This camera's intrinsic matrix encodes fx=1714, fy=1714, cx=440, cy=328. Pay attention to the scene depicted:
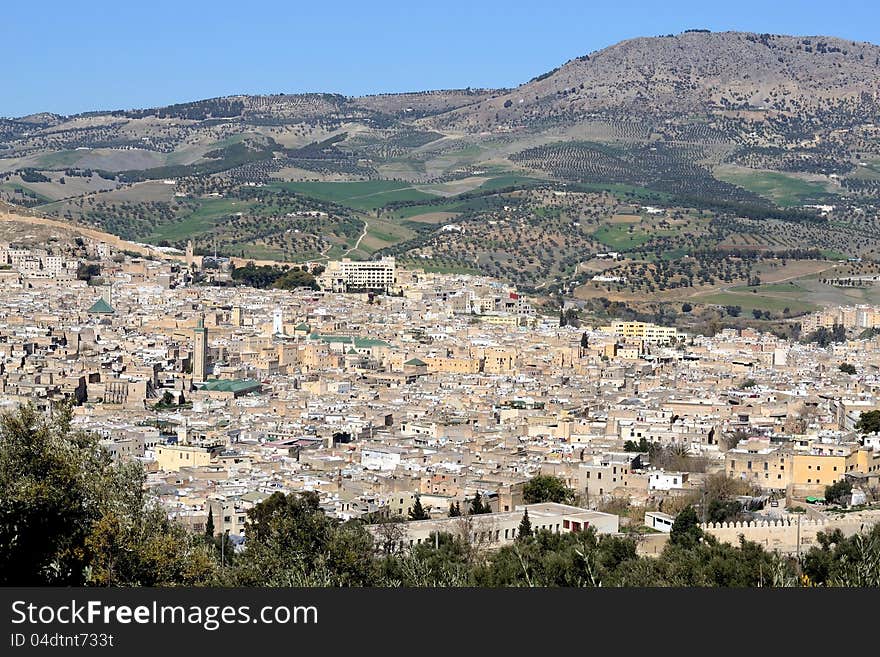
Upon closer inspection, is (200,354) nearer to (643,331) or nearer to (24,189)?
(643,331)

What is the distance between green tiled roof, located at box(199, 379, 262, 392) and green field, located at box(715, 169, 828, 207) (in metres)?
81.7

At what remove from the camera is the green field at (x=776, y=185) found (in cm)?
12619

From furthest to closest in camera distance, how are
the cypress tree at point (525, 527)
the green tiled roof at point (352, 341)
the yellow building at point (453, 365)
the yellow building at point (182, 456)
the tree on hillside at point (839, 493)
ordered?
1. the green tiled roof at point (352, 341)
2. the yellow building at point (453, 365)
3. the yellow building at point (182, 456)
4. the tree on hillside at point (839, 493)
5. the cypress tree at point (525, 527)

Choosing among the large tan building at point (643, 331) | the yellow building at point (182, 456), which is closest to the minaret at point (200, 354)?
the yellow building at point (182, 456)

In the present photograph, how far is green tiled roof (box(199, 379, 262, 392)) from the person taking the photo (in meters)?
45.8

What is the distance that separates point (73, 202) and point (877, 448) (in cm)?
8809

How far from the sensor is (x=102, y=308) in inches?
2445

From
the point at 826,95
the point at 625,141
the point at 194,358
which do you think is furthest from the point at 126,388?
the point at 826,95

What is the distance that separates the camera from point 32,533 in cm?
1380

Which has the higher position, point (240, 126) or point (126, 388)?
point (240, 126)

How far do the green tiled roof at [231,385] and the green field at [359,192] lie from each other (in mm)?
66978

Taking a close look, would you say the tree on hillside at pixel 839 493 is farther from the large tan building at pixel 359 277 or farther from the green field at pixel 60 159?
the green field at pixel 60 159

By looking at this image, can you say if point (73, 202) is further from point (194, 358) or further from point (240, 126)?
point (240, 126)

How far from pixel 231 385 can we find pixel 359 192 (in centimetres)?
7886
